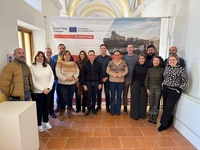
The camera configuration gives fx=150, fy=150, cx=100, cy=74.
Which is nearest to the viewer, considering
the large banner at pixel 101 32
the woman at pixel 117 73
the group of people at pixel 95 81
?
the group of people at pixel 95 81

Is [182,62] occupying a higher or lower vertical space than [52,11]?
lower

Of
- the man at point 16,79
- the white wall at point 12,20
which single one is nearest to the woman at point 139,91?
the man at point 16,79

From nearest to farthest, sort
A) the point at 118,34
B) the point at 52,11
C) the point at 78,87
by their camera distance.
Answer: the point at 78,87 → the point at 118,34 → the point at 52,11

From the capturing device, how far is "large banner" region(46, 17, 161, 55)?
11.4 feet

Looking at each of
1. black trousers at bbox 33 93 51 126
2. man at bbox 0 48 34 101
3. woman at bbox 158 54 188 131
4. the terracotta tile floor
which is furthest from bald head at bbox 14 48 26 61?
woman at bbox 158 54 188 131

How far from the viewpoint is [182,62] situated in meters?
2.75

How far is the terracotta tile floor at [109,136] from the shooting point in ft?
7.45

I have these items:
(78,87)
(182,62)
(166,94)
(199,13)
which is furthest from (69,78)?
(199,13)

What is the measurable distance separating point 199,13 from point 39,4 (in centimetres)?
338

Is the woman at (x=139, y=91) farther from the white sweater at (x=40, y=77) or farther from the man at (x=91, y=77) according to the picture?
the white sweater at (x=40, y=77)

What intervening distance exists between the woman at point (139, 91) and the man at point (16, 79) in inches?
78.7

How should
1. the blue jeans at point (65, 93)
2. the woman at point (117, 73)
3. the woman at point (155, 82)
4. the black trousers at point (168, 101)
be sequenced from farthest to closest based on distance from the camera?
1. the woman at point (117, 73)
2. the blue jeans at point (65, 93)
3. the woman at point (155, 82)
4. the black trousers at point (168, 101)

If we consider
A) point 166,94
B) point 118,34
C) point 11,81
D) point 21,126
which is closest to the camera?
point 21,126

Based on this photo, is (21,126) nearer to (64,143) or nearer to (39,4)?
(64,143)
